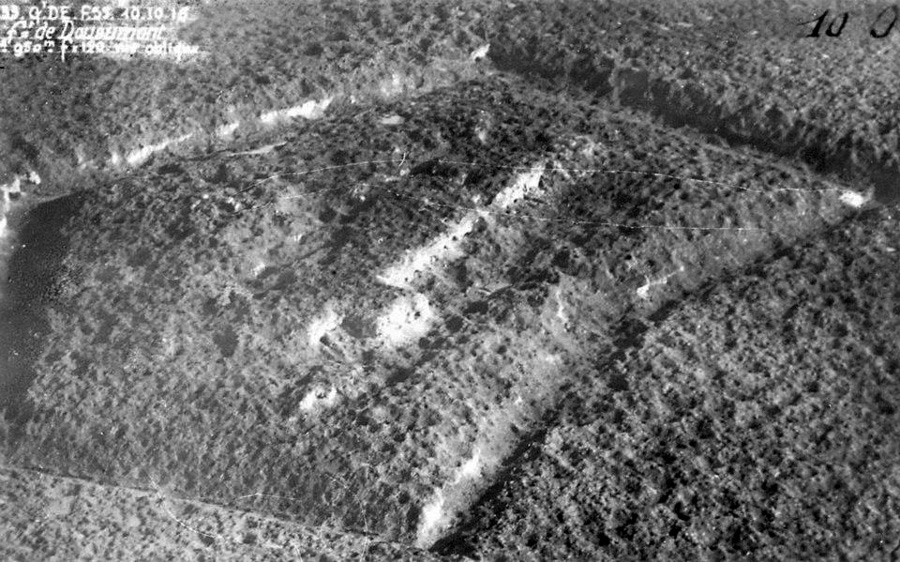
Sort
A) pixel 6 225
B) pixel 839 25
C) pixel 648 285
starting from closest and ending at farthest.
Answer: pixel 648 285
pixel 6 225
pixel 839 25

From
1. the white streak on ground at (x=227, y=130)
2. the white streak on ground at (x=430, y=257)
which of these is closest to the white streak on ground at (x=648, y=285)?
the white streak on ground at (x=430, y=257)

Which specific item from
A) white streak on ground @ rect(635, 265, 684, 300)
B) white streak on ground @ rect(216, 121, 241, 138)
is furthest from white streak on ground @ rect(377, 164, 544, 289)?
white streak on ground @ rect(216, 121, 241, 138)

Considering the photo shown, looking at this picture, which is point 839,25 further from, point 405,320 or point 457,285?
point 405,320

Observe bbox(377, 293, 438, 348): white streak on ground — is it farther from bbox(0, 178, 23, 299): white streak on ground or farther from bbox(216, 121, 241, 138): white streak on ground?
bbox(0, 178, 23, 299): white streak on ground

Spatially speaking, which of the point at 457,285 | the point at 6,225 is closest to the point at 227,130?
the point at 6,225

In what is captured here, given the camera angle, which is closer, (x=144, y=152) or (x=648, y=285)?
(x=648, y=285)

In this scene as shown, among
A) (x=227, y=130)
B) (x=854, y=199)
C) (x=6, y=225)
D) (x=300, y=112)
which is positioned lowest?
(x=6, y=225)

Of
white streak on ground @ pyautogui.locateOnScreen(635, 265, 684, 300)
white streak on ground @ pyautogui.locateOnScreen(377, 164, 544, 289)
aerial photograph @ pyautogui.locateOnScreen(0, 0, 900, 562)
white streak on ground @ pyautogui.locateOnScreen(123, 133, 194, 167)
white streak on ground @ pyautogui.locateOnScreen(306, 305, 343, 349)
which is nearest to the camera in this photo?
aerial photograph @ pyautogui.locateOnScreen(0, 0, 900, 562)
